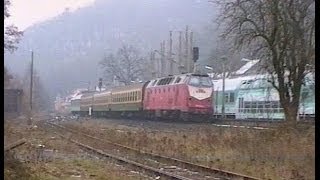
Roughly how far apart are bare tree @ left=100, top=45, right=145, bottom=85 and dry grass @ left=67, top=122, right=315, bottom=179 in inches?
94.6

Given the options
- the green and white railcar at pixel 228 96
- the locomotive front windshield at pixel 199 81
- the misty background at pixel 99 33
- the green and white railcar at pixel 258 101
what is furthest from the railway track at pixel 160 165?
the green and white railcar at pixel 228 96

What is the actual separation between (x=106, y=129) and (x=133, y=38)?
28.7ft

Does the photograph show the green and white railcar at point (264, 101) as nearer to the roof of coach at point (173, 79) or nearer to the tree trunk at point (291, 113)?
the tree trunk at point (291, 113)

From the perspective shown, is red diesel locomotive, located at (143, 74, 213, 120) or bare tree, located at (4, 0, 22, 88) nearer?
bare tree, located at (4, 0, 22, 88)

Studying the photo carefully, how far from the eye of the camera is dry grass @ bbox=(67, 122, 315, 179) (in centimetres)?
1082

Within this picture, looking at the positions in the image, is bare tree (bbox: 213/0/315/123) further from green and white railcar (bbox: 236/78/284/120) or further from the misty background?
green and white railcar (bbox: 236/78/284/120)

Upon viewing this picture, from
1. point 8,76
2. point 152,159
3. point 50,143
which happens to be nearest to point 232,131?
point 152,159

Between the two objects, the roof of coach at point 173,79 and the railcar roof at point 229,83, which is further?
the railcar roof at point 229,83

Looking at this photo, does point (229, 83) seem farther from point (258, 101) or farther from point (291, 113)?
point (291, 113)

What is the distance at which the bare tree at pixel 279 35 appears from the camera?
511 inches

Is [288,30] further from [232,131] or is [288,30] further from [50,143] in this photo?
[50,143]

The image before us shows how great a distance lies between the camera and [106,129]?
22891 millimetres

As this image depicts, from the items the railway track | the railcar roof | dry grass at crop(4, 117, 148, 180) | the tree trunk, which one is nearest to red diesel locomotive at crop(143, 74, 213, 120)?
the railcar roof

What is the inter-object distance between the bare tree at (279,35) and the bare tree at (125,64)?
3094mm
